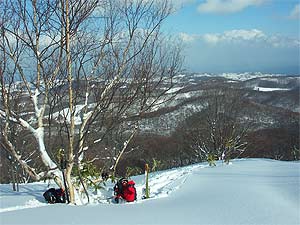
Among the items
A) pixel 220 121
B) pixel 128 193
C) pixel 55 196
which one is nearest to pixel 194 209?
pixel 128 193

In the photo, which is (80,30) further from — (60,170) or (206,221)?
(206,221)

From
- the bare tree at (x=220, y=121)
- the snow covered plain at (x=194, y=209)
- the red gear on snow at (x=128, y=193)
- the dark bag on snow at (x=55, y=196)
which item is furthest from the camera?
the bare tree at (x=220, y=121)

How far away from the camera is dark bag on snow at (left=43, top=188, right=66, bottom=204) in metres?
5.80

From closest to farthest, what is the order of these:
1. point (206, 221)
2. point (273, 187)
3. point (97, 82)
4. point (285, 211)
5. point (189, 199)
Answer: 1. point (206, 221)
2. point (285, 211)
3. point (189, 199)
4. point (273, 187)
5. point (97, 82)

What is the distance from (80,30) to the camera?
5.51 m

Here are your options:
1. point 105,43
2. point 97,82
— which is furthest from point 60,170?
point 105,43

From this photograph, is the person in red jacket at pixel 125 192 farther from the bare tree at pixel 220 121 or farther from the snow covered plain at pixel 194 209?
the bare tree at pixel 220 121

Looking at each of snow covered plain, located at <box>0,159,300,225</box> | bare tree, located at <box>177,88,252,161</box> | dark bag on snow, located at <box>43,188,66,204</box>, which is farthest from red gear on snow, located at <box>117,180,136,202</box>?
bare tree, located at <box>177,88,252,161</box>

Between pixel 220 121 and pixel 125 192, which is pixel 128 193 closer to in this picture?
pixel 125 192

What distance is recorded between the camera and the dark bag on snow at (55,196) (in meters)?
5.80

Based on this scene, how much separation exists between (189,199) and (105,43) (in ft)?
9.19

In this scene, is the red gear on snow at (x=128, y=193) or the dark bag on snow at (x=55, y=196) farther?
the red gear on snow at (x=128, y=193)

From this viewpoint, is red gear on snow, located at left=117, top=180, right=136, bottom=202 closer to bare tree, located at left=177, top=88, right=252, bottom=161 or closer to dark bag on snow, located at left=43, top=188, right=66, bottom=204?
dark bag on snow, located at left=43, top=188, right=66, bottom=204

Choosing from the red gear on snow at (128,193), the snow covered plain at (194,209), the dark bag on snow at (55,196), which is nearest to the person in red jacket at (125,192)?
the red gear on snow at (128,193)
